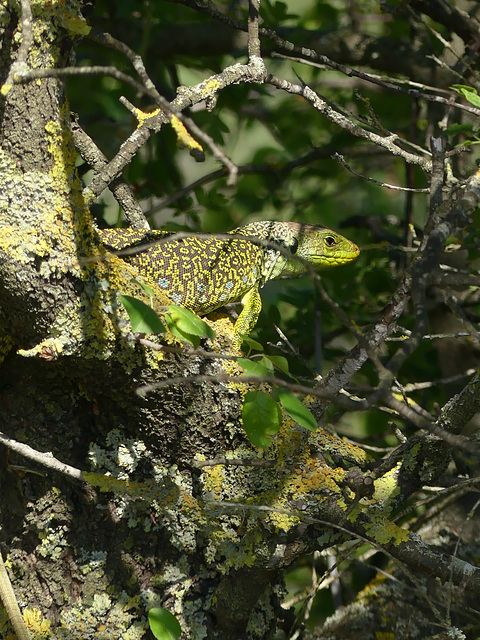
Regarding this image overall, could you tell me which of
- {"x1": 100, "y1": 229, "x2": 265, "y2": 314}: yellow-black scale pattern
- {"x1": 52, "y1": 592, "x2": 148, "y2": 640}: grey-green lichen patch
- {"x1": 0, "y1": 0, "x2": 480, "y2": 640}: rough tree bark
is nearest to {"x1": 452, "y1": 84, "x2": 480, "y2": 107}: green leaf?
{"x1": 0, "y1": 0, "x2": 480, "y2": 640}: rough tree bark

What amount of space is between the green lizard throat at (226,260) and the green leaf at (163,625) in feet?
2.78

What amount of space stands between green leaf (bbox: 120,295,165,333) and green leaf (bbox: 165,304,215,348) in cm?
8

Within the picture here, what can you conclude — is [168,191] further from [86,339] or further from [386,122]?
[86,339]

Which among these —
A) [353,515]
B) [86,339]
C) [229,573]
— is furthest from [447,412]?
[86,339]

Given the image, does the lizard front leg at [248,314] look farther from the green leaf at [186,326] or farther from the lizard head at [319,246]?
the green leaf at [186,326]

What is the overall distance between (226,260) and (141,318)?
1664 millimetres

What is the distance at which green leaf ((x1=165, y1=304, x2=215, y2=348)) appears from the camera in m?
1.55

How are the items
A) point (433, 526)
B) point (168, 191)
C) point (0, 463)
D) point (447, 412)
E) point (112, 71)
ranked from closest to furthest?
1. point (112, 71)
2. point (447, 412)
3. point (0, 463)
4. point (433, 526)
5. point (168, 191)

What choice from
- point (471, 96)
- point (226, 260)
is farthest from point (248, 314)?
point (471, 96)

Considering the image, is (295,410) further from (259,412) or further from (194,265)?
(194,265)

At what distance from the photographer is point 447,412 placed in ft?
6.28

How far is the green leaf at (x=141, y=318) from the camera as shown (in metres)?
1.46

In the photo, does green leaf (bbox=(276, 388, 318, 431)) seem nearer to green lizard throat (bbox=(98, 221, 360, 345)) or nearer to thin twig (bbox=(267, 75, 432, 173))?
green lizard throat (bbox=(98, 221, 360, 345))

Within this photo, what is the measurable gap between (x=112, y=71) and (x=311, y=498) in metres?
1.29
